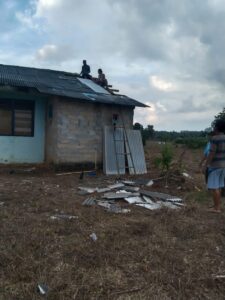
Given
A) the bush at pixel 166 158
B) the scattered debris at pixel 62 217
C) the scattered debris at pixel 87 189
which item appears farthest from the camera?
the bush at pixel 166 158

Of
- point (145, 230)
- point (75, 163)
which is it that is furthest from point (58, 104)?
point (145, 230)

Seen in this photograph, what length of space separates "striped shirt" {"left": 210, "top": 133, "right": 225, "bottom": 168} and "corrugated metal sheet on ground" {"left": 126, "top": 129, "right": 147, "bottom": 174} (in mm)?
6085

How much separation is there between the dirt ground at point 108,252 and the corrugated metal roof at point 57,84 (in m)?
5.19

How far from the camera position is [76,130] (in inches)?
485

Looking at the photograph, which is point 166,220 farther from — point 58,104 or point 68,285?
point 58,104

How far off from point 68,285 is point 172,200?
4.64m

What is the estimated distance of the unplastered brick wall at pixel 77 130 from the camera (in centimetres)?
1197

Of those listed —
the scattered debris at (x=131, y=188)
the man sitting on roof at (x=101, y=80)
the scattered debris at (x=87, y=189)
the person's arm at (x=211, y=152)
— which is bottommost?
the scattered debris at (x=87, y=189)

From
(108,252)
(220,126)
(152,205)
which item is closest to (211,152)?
(220,126)

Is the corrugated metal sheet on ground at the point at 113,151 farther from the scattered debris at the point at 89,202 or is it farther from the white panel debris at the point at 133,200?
the scattered debris at the point at 89,202

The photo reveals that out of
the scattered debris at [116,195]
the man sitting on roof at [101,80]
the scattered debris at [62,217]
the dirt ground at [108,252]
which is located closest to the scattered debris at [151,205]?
the dirt ground at [108,252]

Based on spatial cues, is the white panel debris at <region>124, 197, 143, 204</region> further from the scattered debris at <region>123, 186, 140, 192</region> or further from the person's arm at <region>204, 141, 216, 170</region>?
the person's arm at <region>204, 141, 216, 170</region>

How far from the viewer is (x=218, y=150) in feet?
21.5

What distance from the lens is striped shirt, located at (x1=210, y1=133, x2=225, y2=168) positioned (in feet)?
21.3
